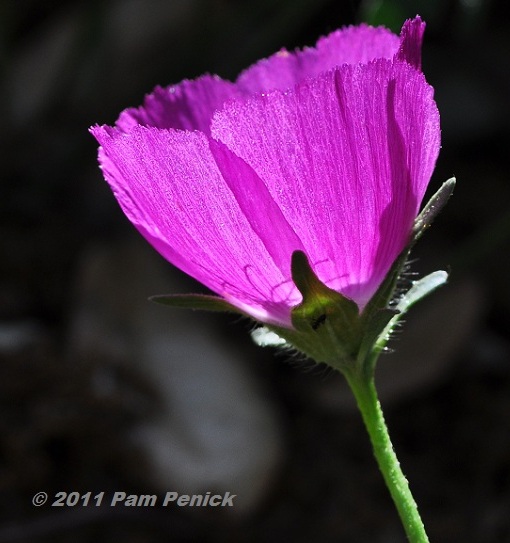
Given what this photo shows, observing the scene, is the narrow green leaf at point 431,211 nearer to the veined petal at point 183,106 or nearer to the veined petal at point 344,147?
the veined petal at point 344,147

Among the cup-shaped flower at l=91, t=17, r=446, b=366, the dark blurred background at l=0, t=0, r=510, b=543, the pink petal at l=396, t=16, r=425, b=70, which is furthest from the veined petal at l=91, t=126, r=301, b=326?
the dark blurred background at l=0, t=0, r=510, b=543

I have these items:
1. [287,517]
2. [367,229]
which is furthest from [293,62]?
[287,517]

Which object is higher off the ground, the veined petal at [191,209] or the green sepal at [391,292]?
the veined petal at [191,209]

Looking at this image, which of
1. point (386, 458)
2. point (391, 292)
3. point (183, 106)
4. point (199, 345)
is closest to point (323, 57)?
point (183, 106)

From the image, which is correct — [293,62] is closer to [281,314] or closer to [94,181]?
[281,314]

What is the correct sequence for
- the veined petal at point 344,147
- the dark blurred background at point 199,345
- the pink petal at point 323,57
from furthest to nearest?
1. the dark blurred background at point 199,345
2. the pink petal at point 323,57
3. the veined petal at point 344,147

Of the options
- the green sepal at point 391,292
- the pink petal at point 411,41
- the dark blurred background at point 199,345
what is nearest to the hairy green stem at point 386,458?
the green sepal at point 391,292

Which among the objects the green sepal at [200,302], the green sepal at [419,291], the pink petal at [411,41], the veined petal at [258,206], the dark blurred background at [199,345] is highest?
the pink petal at [411,41]
